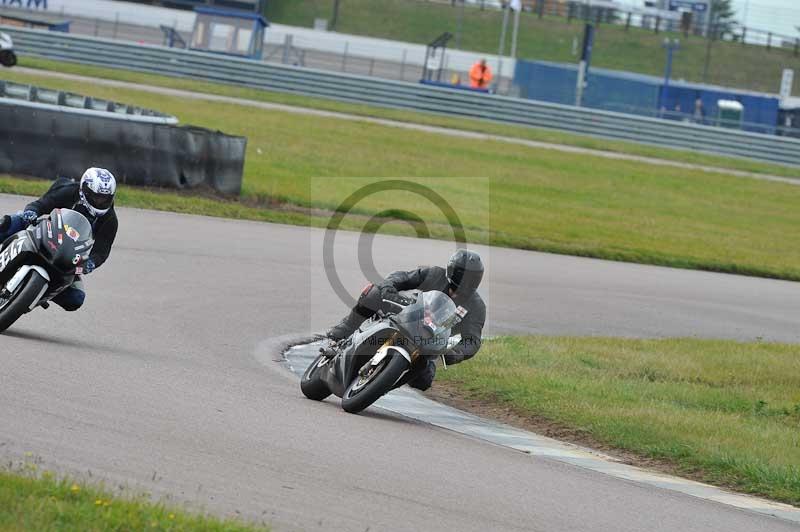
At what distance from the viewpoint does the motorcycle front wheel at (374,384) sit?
8.58 meters

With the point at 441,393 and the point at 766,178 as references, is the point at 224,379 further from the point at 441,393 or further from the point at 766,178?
the point at 766,178

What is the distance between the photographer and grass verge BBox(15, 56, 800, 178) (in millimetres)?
41281

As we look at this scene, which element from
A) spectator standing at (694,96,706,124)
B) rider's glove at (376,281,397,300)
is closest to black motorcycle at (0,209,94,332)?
rider's glove at (376,281,397,300)

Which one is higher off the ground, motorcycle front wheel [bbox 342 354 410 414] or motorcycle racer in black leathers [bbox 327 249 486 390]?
motorcycle racer in black leathers [bbox 327 249 486 390]

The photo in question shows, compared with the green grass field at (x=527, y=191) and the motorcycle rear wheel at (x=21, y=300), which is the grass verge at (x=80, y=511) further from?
the green grass field at (x=527, y=191)

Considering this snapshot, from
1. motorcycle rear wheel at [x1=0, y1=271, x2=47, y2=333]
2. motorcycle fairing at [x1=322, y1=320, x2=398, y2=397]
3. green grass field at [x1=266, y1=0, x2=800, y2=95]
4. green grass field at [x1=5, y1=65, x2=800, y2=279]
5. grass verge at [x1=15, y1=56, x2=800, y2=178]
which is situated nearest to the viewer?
motorcycle fairing at [x1=322, y1=320, x2=398, y2=397]

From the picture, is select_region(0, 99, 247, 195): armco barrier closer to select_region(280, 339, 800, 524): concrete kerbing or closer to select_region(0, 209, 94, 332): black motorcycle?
select_region(280, 339, 800, 524): concrete kerbing

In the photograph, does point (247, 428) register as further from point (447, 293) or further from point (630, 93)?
point (630, 93)

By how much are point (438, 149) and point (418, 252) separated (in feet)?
Result: 52.3

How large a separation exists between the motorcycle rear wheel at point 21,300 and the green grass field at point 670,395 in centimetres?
368

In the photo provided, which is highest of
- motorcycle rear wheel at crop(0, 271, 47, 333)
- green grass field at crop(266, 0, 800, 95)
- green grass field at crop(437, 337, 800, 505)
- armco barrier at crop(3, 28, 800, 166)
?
green grass field at crop(266, 0, 800, 95)

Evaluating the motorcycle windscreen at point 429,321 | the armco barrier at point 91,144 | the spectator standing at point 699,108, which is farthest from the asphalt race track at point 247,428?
the spectator standing at point 699,108

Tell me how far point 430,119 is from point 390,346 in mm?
34346

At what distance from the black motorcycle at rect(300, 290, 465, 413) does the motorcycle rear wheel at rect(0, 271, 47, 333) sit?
7.25 ft
